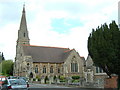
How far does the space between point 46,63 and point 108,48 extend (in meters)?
42.3

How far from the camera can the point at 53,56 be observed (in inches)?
2552

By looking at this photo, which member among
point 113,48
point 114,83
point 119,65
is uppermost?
point 113,48

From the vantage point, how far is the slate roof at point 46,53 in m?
61.5

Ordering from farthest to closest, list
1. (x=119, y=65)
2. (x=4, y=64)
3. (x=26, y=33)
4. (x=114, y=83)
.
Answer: (x=4, y=64)
(x=26, y=33)
(x=114, y=83)
(x=119, y=65)

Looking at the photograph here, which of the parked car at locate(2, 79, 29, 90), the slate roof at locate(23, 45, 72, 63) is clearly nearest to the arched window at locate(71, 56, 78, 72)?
the slate roof at locate(23, 45, 72, 63)

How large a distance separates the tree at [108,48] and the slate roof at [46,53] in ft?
131

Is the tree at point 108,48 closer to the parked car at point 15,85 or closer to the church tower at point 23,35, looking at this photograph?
the parked car at point 15,85

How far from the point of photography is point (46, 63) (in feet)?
202

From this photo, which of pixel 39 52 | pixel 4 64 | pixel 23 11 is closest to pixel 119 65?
pixel 39 52

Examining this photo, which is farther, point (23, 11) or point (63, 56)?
point (23, 11)

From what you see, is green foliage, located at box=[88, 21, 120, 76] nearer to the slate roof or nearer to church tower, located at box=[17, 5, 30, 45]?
the slate roof

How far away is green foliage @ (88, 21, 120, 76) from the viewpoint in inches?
810

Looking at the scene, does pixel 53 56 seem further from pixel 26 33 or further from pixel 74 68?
pixel 26 33

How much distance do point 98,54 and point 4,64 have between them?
79529 mm
